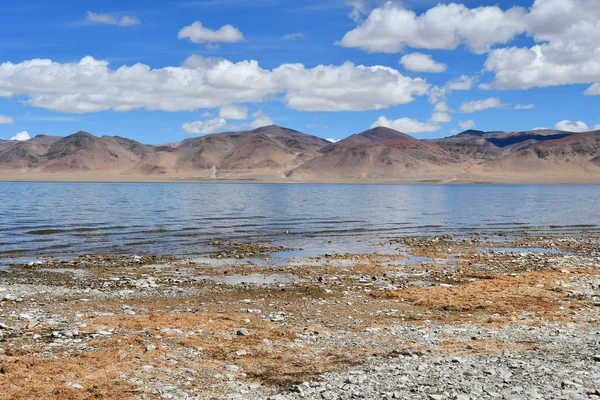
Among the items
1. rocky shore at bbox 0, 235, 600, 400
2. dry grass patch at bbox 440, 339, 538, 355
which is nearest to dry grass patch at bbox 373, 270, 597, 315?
rocky shore at bbox 0, 235, 600, 400

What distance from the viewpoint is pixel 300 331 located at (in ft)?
42.8

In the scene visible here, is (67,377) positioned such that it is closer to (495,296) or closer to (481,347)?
(481,347)

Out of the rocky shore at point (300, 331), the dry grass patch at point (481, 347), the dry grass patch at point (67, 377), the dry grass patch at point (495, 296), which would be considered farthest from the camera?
the dry grass patch at point (495, 296)

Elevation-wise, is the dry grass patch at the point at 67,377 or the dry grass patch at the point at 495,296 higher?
the dry grass patch at the point at 67,377

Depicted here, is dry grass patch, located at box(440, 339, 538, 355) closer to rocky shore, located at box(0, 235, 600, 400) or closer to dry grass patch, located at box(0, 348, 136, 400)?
rocky shore, located at box(0, 235, 600, 400)

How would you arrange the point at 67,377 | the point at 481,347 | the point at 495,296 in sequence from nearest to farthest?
the point at 67,377 → the point at 481,347 → the point at 495,296

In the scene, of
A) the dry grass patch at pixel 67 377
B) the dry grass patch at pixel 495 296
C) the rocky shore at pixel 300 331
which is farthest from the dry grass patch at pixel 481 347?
the dry grass patch at pixel 67 377

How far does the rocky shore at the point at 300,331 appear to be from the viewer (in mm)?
9234

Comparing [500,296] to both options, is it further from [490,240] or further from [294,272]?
[490,240]

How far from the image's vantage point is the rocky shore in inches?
364

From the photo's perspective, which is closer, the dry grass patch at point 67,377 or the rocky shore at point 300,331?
the dry grass patch at point 67,377

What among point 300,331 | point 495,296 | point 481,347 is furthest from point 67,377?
point 495,296

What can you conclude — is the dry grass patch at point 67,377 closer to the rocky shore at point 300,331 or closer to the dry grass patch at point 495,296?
the rocky shore at point 300,331

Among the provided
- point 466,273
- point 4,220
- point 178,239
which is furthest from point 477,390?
point 4,220
